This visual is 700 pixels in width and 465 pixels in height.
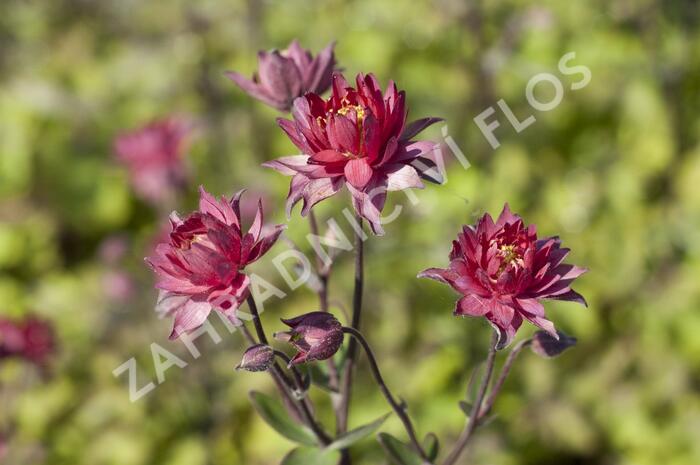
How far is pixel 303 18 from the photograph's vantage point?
5.07m

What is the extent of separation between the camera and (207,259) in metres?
1.23

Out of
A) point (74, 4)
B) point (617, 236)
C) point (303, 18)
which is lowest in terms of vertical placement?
point (617, 236)

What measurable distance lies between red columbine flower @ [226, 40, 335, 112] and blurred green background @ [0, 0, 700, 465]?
110 centimetres

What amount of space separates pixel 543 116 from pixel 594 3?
1139mm

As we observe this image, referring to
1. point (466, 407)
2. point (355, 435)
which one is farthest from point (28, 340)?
point (466, 407)

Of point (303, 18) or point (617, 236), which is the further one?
point (303, 18)

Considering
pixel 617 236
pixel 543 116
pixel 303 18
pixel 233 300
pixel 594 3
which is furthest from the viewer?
pixel 303 18

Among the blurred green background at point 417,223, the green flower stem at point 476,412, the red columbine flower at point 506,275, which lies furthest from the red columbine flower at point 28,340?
the red columbine flower at point 506,275

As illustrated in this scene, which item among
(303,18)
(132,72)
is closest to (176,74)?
(132,72)

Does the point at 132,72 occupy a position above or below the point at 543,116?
above

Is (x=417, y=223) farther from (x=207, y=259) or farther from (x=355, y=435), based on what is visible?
(x=207, y=259)

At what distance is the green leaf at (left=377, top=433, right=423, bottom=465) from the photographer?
56.4 inches

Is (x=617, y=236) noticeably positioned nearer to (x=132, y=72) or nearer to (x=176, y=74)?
(x=176, y=74)

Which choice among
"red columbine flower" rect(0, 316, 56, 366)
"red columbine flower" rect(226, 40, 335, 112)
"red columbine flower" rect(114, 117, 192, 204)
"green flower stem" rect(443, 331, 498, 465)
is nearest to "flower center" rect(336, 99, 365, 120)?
"red columbine flower" rect(226, 40, 335, 112)
